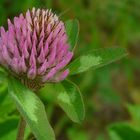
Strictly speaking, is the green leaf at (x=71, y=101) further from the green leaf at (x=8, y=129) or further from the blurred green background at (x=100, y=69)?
the blurred green background at (x=100, y=69)

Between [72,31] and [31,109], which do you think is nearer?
[31,109]

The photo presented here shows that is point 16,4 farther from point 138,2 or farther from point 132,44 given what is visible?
point 132,44

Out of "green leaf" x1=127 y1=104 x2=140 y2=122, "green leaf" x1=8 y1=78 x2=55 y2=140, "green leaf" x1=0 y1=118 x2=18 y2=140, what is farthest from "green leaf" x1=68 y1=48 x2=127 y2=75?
"green leaf" x1=127 y1=104 x2=140 y2=122

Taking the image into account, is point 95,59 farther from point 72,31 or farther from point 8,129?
point 8,129

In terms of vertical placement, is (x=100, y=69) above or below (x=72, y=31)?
below

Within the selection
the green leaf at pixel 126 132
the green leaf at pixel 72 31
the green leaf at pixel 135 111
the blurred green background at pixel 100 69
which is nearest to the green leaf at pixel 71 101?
the green leaf at pixel 72 31

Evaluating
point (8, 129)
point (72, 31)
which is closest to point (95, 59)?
point (72, 31)
